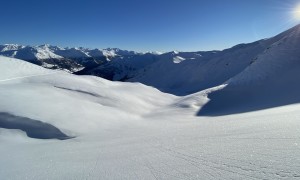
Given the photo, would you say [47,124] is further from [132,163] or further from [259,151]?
[259,151]

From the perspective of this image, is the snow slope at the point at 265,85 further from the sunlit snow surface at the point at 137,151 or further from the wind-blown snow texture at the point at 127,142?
the sunlit snow surface at the point at 137,151

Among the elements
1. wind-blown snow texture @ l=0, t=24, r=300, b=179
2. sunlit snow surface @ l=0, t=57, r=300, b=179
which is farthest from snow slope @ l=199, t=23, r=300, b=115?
sunlit snow surface @ l=0, t=57, r=300, b=179

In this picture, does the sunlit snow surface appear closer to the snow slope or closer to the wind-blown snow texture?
the wind-blown snow texture

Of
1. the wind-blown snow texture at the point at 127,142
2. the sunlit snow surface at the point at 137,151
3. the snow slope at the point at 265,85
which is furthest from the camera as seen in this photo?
the snow slope at the point at 265,85

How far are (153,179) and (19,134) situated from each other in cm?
628

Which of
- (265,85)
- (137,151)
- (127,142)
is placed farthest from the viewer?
(265,85)

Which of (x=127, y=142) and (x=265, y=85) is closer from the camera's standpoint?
(x=127, y=142)

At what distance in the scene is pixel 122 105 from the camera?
15617mm

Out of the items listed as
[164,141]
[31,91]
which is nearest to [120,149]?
[164,141]

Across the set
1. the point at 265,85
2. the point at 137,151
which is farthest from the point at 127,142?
the point at 265,85

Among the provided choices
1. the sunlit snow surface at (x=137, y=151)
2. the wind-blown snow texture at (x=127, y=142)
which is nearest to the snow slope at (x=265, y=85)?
the wind-blown snow texture at (x=127, y=142)

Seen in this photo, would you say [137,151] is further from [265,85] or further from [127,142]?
[265,85]

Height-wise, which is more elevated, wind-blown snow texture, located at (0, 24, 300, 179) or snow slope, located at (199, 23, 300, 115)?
snow slope, located at (199, 23, 300, 115)

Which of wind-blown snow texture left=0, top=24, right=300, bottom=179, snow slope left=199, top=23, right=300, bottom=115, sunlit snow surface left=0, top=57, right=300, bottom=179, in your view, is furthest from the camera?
snow slope left=199, top=23, right=300, bottom=115
